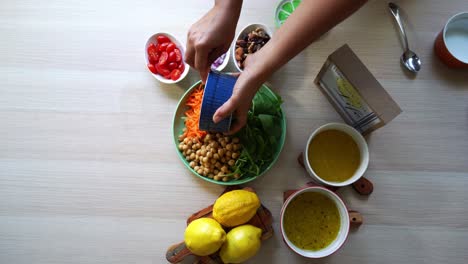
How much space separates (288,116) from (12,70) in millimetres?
718

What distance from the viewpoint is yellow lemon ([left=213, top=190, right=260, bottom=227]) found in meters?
0.64

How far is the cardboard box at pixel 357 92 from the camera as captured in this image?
2.04ft

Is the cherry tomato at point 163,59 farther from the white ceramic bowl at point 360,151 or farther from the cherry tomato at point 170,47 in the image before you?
the white ceramic bowl at point 360,151

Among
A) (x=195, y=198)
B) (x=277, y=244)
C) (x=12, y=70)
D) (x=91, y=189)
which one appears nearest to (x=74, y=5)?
(x=12, y=70)

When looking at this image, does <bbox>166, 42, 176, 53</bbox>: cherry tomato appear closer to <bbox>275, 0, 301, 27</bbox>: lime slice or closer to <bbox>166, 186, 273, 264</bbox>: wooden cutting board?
<bbox>275, 0, 301, 27</bbox>: lime slice

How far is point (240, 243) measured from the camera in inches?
24.8

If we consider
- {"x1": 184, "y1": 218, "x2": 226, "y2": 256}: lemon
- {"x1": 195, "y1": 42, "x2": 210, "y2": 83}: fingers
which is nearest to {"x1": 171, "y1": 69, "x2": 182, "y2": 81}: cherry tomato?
{"x1": 195, "y1": 42, "x2": 210, "y2": 83}: fingers

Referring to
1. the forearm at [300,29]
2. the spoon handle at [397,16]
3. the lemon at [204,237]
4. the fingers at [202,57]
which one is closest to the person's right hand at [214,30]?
the fingers at [202,57]

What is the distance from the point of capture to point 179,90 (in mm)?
804

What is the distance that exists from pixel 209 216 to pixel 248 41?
17.0 inches

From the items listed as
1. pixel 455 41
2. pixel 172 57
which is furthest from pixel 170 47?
pixel 455 41

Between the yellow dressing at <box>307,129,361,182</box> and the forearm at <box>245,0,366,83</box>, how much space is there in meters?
0.25

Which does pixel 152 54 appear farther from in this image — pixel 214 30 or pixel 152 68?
pixel 214 30

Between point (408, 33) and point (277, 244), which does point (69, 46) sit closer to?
point (277, 244)
